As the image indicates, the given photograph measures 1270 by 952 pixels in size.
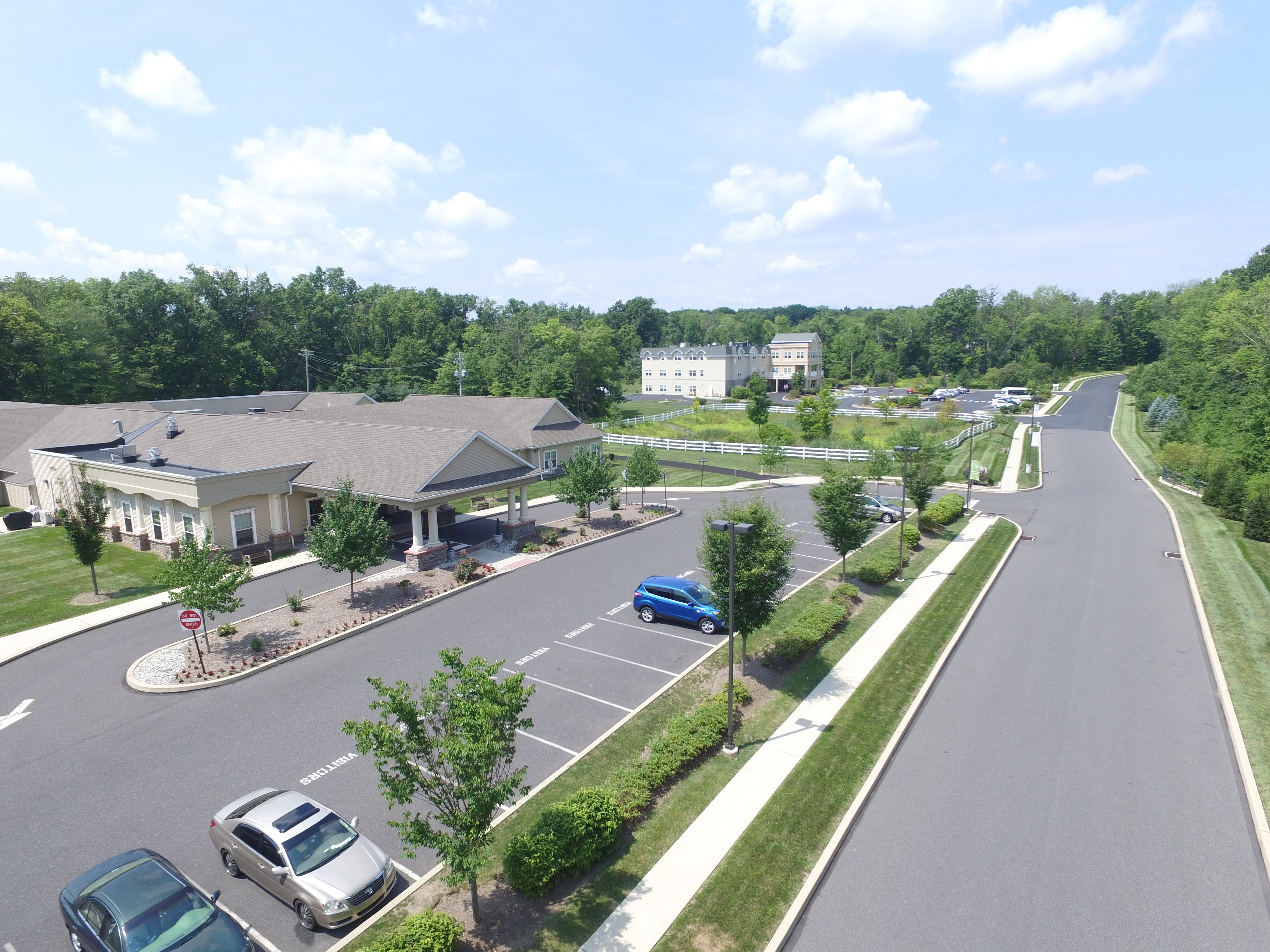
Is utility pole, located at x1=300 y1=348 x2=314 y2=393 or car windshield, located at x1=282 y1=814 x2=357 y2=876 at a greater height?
utility pole, located at x1=300 y1=348 x2=314 y2=393

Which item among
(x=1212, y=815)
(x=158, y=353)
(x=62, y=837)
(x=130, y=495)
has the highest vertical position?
(x=158, y=353)

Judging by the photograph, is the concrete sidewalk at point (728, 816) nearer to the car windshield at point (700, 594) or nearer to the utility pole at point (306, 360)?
the car windshield at point (700, 594)

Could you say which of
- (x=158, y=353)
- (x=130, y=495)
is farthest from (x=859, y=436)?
(x=158, y=353)

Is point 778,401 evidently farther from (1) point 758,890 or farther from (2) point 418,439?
(1) point 758,890

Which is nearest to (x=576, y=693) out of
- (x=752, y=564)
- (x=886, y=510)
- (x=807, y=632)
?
(x=752, y=564)

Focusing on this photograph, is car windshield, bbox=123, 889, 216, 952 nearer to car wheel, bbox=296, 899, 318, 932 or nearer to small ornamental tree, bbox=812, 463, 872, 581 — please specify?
car wheel, bbox=296, 899, 318, 932

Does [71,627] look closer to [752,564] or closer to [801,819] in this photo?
[752,564]

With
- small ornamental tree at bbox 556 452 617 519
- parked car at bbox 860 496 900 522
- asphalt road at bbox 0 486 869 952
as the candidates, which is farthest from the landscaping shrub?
parked car at bbox 860 496 900 522
